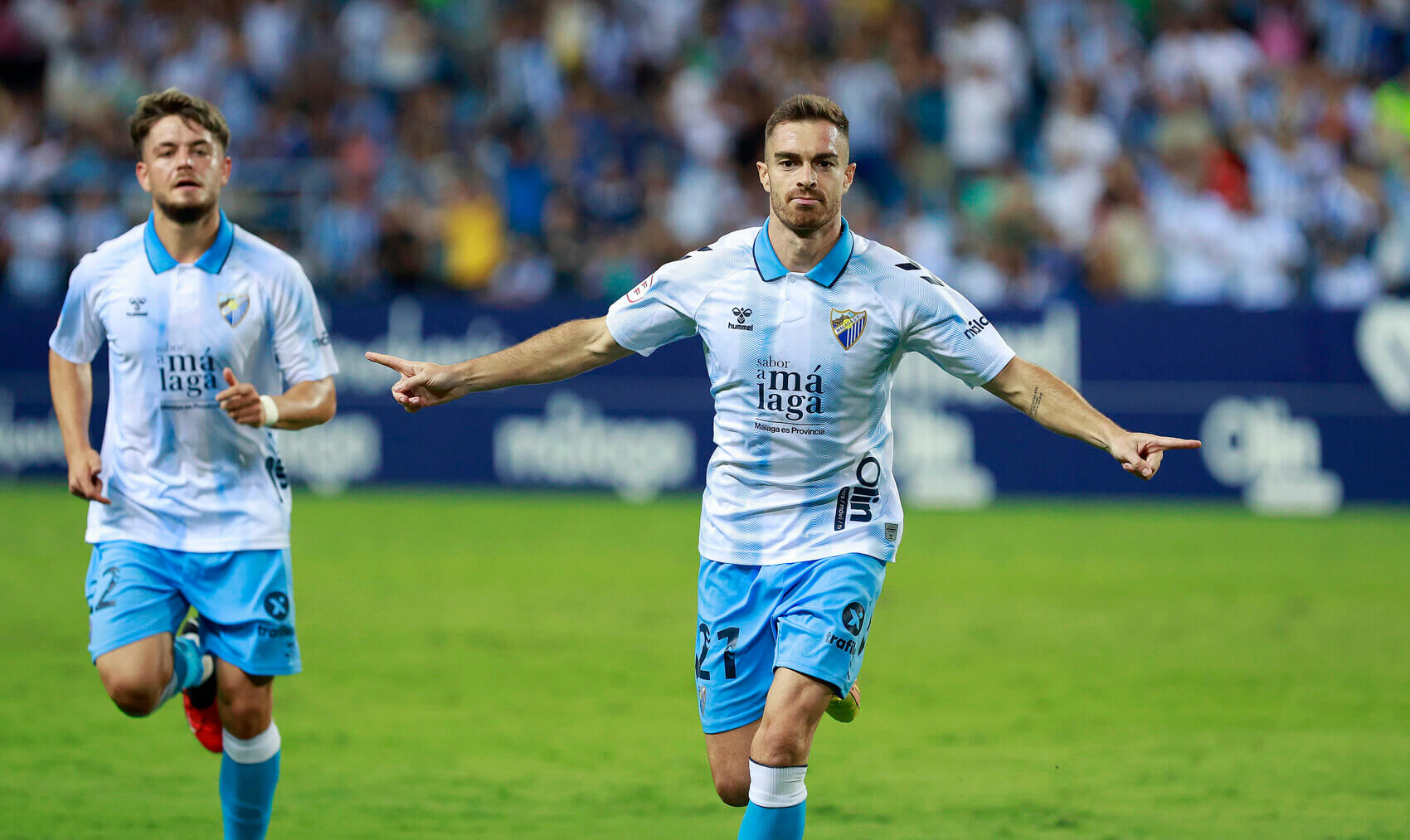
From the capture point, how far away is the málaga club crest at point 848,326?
5617 millimetres

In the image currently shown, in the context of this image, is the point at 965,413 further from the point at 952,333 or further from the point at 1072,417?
the point at 1072,417

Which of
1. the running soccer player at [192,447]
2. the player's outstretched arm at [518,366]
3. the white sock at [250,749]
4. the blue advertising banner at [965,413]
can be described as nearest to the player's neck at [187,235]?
the running soccer player at [192,447]

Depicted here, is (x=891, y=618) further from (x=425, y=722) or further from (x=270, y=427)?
(x=270, y=427)

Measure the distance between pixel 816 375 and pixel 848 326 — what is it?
19 cm

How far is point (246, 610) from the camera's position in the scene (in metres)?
6.16

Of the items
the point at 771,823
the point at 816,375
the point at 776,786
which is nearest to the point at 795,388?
the point at 816,375

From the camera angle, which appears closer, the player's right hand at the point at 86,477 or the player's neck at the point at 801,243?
the player's neck at the point at 801,243

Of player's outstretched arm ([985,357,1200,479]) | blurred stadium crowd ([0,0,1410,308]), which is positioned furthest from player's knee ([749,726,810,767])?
blurred stadium crowd ([0,0,1410,308])

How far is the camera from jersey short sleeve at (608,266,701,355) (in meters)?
5.79

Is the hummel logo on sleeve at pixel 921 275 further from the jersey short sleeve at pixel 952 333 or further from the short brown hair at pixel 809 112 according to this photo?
the short brown hair at pixel 809 112

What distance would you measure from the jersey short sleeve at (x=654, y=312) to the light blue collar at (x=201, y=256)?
5.28 feet

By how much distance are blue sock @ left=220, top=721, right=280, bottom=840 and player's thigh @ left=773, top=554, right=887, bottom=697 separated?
197 centimetres

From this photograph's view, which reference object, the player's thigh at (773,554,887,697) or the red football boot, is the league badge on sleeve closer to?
the red football boot

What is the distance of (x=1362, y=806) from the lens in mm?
7125
